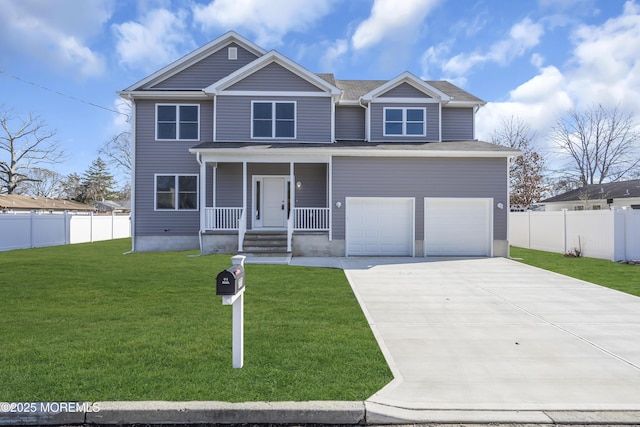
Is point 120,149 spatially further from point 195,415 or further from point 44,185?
point 195,415

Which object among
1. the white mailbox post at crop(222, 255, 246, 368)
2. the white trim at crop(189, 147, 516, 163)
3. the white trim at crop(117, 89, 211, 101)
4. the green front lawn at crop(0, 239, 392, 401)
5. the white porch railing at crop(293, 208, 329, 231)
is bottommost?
the green front lawn at crop(0, 239, 392, 401)

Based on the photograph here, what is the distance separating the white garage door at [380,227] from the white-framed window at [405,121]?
3616 mm

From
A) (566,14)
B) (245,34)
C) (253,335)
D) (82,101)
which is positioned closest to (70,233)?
(82,101)

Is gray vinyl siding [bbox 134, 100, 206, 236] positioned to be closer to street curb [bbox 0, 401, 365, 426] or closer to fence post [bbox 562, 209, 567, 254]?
street curb [bbox 0, 401, 365, 426]

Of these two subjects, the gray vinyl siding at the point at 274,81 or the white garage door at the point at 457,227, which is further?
the gray vinyl siding at the point at 274,81

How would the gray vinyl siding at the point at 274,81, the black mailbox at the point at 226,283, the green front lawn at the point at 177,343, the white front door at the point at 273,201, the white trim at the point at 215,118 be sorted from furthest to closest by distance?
the white front door at the point at 273,201 < the gray vinyl siding at the point at 274,81 < the white trim at the point at 215,118 < the black mailbox at the point at 226,283 < the green front lawn at the point at 177,343

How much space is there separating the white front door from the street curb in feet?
41.5

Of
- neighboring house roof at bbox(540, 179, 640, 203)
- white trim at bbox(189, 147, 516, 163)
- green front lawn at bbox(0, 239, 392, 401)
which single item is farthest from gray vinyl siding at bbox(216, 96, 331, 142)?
neighboring house roof at bbox(540, 179, 640, 203)

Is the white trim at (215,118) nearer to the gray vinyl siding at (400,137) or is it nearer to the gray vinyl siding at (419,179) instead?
the gray vinyl siding at (419,179)

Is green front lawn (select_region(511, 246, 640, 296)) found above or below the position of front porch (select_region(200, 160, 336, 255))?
below

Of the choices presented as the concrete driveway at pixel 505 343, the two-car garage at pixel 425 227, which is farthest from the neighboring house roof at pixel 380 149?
the concrete driveway at pixel 505 343

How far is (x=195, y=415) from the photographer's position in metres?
3.08

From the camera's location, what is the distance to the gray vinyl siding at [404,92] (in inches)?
634

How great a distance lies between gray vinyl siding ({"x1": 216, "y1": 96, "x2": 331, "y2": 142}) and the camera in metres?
15.3
